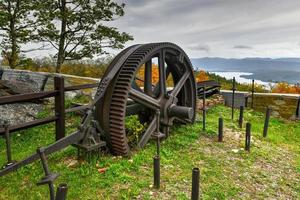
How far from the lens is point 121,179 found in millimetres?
4227

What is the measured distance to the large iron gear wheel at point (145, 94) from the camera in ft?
15.8

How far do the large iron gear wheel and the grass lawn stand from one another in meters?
0.36

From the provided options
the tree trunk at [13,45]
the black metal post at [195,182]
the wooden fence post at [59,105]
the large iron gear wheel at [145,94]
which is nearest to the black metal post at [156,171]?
the black metal post at [195,182]

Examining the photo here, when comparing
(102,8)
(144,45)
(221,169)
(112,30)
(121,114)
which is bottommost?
(221,169)

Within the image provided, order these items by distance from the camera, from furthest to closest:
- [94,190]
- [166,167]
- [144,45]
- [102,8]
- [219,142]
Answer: [102,8]
[219,142]
[144,45]
[166,167]
[94,190]

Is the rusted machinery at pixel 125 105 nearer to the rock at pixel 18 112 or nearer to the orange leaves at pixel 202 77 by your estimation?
the rock at pixel 18 112

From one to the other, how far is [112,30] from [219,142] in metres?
9.16

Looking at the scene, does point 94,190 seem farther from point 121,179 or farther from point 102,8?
point 102,8

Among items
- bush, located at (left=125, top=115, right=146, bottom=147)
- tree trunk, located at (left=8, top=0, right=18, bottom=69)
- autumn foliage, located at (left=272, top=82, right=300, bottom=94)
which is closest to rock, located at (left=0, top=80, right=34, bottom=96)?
bush, located at (left=125, top=115, right=146, bottom=147)

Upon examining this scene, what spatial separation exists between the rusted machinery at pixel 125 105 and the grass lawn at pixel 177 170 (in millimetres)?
302

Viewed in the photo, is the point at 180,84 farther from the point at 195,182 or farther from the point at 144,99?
the point at 195,182

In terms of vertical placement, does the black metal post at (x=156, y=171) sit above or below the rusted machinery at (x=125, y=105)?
below

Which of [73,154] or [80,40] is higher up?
[80,40]

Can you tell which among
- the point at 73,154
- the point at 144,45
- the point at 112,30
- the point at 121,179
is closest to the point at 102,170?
the point at 121,179
